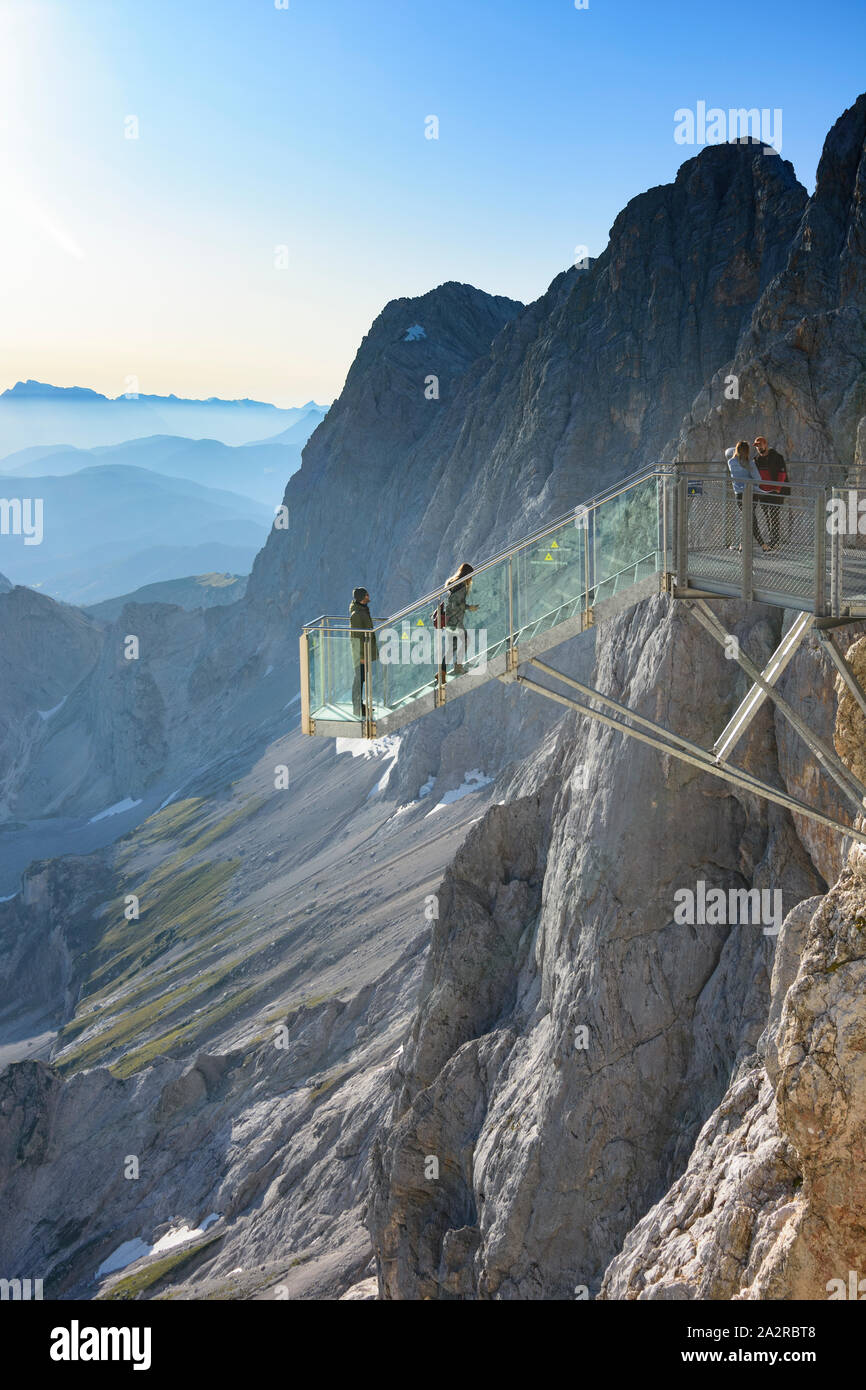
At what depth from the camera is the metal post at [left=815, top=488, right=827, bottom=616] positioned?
1250 centimetres

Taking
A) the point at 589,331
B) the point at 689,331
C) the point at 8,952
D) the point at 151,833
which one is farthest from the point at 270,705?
the point at 689,331

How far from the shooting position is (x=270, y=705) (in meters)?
176

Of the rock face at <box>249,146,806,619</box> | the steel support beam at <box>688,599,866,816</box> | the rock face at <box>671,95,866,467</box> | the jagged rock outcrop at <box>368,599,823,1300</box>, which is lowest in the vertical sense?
the jagged rock outcrop at <box>368,599,823,1300</box>

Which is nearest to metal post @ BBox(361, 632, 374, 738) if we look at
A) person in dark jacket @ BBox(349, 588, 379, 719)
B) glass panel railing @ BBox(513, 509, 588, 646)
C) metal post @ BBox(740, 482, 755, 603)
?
person in dark jacket @ BBox(349, 588, 379, 719)

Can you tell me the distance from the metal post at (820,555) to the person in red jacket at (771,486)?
3.08ft

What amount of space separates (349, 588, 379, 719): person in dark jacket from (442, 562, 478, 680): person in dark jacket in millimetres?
977

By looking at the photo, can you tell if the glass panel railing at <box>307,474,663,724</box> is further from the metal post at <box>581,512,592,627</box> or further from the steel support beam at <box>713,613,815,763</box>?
the steel support beam at <box>713,613,815,763</box>

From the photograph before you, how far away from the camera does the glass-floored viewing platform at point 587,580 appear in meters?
13.7

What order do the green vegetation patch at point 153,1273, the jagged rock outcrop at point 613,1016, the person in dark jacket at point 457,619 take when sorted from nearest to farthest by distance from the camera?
the person in dark jacket at point 457,619 < the jagged rock outcrop at point 613,1016 < the green vegetation patch at point 153,1273

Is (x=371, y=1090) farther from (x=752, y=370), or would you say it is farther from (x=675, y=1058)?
(x=752, y=370)

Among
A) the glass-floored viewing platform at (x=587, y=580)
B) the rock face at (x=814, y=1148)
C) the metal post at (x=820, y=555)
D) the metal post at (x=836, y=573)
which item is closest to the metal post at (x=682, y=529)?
the glass-floored viewing platform at (x=587, y=580)

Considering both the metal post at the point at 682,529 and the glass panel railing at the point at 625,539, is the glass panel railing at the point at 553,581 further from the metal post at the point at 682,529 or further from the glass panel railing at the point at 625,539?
the metal post at the point at 682,529

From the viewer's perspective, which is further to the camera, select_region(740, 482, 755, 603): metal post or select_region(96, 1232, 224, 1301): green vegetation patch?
select_region(96, 1232, 224, 1301): green vegetation patch

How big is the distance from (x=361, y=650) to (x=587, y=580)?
3.11 meters
